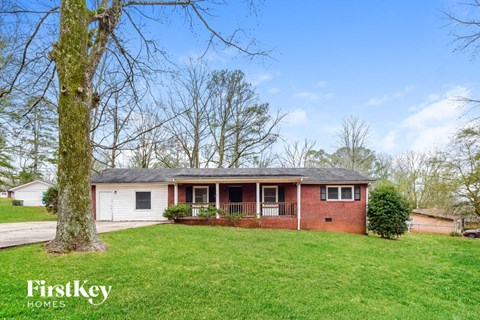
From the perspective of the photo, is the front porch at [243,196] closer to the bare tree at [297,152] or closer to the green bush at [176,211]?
the green bush at [176,211]

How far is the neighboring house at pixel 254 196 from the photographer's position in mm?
14609

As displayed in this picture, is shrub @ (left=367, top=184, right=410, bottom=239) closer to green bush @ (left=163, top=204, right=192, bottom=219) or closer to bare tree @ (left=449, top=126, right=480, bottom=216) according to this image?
bare tree @ (left=449, top=126, right=480, bottom=216)

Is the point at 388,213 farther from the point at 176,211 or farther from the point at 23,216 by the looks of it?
the point at 23,216

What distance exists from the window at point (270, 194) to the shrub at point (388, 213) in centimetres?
515

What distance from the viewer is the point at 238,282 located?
201 inches

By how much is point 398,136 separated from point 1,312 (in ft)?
81.3

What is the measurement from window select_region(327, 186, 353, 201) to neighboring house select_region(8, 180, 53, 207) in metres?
32.3

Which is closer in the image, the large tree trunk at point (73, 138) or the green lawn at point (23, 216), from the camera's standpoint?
the large tree trunk at point (73, 138)

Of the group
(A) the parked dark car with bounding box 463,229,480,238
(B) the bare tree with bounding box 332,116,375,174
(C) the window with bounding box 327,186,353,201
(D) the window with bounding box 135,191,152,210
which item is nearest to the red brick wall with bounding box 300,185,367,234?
(C) the window with bounding box 327,186,353,201

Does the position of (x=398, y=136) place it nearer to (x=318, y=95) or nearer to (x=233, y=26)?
(x=318, y=95)

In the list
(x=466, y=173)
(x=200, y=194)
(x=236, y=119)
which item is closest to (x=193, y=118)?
(x=236, y=119)

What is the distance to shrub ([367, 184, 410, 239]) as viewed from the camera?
42.8 ft

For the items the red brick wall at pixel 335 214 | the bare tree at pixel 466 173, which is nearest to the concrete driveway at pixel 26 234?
the red brick wall at pixel 335 214

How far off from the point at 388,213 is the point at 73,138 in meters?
13.8
